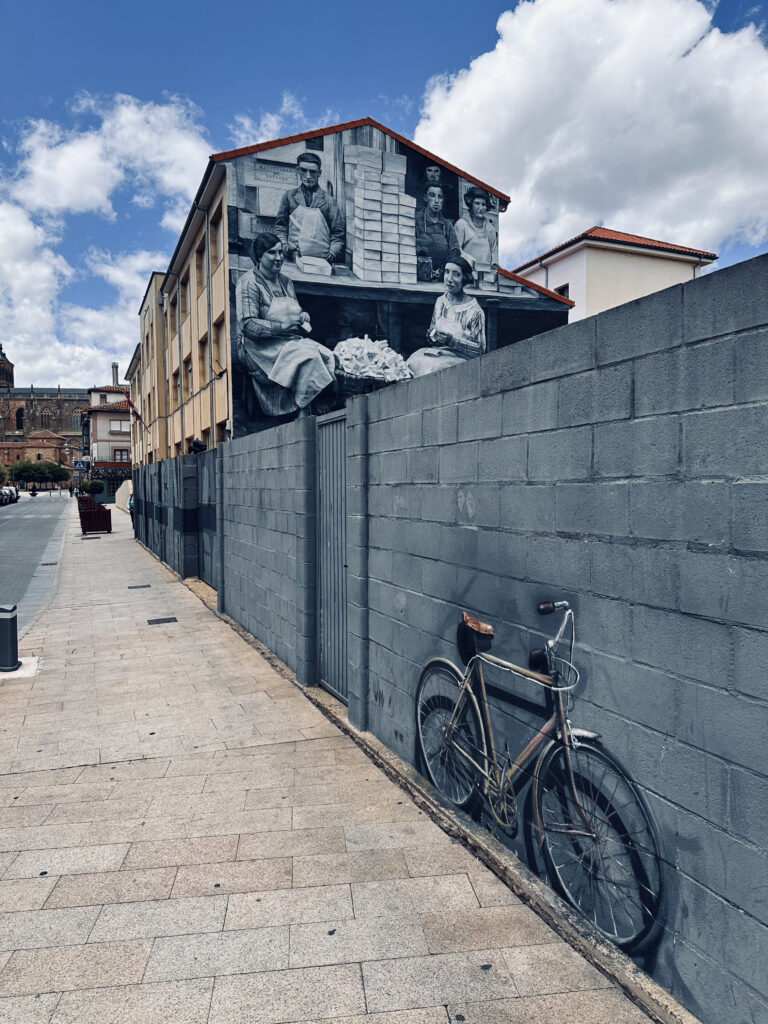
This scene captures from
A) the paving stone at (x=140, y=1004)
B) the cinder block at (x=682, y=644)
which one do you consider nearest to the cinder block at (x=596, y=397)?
the cinder block at (x=682, y=644)

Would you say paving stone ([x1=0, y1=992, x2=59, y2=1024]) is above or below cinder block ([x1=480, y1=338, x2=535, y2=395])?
below

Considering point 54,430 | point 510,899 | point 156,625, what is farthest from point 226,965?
point 54,430

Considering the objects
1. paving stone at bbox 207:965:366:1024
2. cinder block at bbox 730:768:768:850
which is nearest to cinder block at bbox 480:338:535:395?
cinder block at bbox 730:768:768:850

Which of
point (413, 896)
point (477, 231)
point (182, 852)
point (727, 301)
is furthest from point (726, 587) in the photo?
point (477, 231)

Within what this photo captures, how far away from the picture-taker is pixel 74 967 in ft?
10.7

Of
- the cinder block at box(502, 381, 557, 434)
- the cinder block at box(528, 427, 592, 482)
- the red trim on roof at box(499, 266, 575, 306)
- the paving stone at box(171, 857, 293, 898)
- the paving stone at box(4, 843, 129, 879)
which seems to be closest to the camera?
the cinder block at box(528, 427, 592, 482)

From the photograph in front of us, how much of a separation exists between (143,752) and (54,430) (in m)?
143

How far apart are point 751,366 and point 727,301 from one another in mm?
281

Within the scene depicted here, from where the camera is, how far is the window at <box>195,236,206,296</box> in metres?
22.9

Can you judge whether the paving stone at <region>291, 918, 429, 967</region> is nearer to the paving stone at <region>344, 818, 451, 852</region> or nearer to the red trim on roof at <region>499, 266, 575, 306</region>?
the paving stone at <region>344, 818, 451, 852</region>

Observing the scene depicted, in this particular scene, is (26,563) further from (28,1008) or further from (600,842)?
(600,842)

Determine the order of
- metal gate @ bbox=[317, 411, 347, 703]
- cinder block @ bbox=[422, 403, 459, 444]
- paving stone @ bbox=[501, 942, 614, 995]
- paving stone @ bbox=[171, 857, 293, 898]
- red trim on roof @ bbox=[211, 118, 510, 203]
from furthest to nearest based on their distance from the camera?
1. red trim on roof @ bbox=[211, 118, 510, 203]
2. metal gate @ bbox=[317, 411, 347, 703]
3. cinder block @ bbox=[422, 403, 459, 444]
4. paving stone @ bbox=[171, 857, 293, 898]
5. paving stone @ bbox=[501, 942, 614, 995]

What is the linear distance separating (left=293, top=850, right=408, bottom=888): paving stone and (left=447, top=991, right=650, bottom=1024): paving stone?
1069 mm

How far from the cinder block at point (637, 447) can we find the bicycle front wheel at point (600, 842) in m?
1.32
